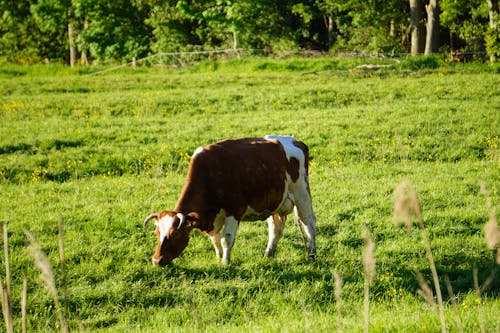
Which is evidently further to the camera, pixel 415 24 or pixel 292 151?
pixel 415 24

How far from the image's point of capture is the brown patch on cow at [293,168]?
357 inches

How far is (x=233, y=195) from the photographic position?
8297 millimetres

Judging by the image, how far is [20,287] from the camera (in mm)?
8148

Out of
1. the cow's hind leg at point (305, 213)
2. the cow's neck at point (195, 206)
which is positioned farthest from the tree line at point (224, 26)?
the cow's neck at point (195, 206)

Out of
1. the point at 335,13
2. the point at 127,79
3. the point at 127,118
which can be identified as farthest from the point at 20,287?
the point at 335,13

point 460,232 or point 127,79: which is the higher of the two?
point 127,79

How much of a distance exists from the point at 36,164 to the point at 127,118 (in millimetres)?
5980

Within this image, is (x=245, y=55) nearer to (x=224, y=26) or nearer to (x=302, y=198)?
(x=224, y=26)

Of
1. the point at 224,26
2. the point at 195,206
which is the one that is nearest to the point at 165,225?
the point at 195,206

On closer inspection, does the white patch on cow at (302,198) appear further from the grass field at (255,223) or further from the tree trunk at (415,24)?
the tree trunk at (415,24)

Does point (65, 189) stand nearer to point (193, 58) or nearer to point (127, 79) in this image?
point (127, 79)

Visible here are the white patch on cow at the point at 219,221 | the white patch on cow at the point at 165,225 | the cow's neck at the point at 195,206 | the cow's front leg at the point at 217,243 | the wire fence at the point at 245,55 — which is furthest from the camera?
the wire fence at the point at 245,55

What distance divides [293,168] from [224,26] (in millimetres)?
40256

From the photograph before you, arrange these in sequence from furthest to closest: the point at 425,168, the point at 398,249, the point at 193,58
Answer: the point at 193,58 → the point at 425,168 → the point at 398,249
